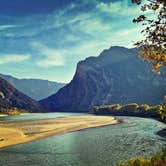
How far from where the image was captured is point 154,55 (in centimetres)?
2200

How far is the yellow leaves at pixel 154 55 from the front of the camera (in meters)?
21.5

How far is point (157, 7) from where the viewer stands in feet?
66.5

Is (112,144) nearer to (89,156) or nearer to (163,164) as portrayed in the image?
(89,156)

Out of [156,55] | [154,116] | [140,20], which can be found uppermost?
[140,20]

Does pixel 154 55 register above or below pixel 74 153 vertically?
above

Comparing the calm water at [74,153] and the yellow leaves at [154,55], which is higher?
the yellow leaves at [154,55]

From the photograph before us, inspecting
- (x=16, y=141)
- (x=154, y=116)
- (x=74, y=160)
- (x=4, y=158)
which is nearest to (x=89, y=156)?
(x=74, y=160)

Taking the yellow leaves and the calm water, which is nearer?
the yellow leaves

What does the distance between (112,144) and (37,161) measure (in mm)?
22545

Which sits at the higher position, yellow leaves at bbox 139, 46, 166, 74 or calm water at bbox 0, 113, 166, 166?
yellow leaves at bbox 139, 46, 166, 74

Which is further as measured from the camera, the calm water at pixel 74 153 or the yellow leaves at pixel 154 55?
the calm water at pixel 74 153

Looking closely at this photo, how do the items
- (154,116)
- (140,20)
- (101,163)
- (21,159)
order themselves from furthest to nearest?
(154,116) → (21,159) → (101,163) → (140,20)

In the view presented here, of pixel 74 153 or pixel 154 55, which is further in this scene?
pixel 74 153

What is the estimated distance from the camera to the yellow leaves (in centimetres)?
2150
